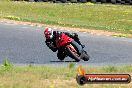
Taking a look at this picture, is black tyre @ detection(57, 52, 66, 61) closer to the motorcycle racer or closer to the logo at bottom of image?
the motorcycle racer

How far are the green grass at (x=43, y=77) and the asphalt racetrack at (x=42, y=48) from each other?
2.24m

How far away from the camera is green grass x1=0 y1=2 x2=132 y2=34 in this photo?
3105 cm

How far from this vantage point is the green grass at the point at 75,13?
31.0m

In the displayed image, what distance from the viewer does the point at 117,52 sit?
17.9m

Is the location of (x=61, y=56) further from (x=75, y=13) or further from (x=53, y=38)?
(x=75, y=13)

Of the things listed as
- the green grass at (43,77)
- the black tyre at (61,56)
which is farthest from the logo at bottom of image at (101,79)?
the black tyre at (61,56)

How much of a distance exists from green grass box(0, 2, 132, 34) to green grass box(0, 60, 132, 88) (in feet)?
51.7

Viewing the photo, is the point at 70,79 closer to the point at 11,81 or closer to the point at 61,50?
the point at 11,81

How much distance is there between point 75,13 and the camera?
1401 inches

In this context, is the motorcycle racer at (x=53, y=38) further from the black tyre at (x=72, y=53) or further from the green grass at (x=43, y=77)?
the green grass at (x=43, y=77)

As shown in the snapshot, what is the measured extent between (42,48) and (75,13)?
1752 centimetres

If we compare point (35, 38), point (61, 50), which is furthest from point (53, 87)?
point (35, 38)

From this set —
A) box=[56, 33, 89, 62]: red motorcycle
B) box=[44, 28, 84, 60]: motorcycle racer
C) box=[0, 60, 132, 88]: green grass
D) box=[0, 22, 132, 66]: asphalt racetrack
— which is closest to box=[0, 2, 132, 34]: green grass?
box=[0, 22, 132, 66]: asphalt racetrack

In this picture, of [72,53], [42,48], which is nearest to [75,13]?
[42,48]
